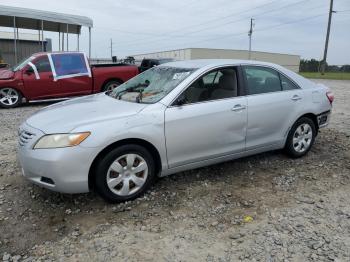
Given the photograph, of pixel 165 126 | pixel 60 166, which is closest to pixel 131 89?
pixel 165 126

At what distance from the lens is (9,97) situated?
998cm

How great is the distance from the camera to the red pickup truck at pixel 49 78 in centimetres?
995

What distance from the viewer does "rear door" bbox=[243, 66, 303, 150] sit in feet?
14.6

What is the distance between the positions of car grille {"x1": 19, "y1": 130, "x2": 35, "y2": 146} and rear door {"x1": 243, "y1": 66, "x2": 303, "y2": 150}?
258 centimetres

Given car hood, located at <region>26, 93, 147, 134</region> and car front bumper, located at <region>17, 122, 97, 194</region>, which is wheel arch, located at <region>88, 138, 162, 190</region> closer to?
car front bumper, located at <region>17, 122, 97, 194</region>

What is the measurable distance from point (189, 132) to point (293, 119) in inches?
71.9

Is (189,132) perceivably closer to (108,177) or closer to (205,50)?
(108,177)

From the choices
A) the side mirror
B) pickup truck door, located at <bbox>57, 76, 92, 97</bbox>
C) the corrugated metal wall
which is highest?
the corrugated metal wall

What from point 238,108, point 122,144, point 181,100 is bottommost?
point 122,144

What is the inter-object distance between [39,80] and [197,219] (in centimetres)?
818

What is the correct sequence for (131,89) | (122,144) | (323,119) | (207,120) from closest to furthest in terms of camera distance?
(122,144), (207,120), (131,89), (323,119)

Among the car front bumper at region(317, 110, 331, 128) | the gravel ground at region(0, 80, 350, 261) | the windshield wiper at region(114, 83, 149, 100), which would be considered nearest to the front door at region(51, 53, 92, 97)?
the gravel ground at region(0, 80, 350, 261)

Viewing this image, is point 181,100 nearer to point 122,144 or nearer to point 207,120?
point 207,120

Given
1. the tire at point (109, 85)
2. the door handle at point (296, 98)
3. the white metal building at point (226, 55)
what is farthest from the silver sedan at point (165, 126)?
the white metal building at point (226, 55)
